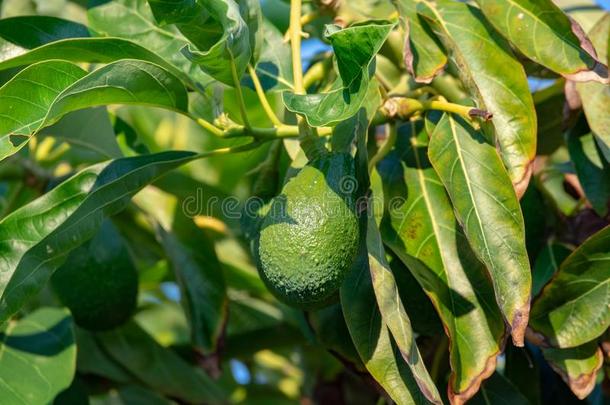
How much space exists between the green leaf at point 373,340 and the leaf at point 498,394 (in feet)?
0.81

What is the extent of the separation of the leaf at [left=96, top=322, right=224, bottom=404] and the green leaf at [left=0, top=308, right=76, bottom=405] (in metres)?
0.17

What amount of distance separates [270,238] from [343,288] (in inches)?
6.0

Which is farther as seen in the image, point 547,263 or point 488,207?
point 547,263

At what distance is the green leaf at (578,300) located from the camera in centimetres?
140

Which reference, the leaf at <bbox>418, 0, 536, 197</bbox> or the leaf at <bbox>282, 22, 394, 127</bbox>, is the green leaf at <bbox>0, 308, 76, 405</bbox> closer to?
the leaf at <bbox>282, 22, 394, 127</bbox>

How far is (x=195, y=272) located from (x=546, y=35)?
0.80 meters

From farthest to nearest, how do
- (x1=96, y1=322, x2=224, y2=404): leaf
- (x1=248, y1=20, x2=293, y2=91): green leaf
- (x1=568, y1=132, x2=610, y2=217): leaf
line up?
(x1=96, y1=322, x2=224, y2=404): leaf, (x1=248, y1=20, x2=293, y2=91): green leaf, (x1=568, y1=132, x2=610, y2=217): leaf

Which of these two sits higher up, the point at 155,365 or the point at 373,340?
the point at 373,340

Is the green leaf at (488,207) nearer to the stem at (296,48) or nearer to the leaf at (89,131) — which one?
the stem at (296,48)

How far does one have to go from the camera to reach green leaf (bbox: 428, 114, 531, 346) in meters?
1.25


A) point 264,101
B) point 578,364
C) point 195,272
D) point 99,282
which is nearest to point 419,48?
point 264,101

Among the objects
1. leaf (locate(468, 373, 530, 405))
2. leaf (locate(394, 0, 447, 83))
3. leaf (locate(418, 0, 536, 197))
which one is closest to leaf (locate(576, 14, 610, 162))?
leaf (locate(418, 0, 536, 197))

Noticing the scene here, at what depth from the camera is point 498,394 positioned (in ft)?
4.99

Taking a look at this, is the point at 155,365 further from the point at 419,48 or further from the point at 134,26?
the point at 419,48
